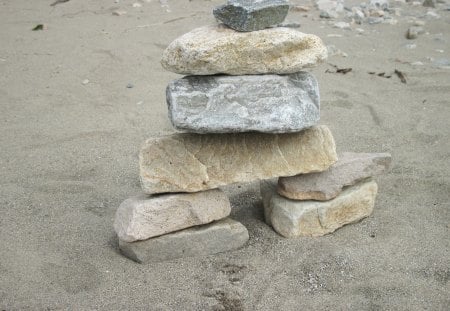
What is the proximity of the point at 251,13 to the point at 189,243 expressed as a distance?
1.39m

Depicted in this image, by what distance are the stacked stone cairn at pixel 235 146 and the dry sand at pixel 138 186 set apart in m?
0.18

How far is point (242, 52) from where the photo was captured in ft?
10.8

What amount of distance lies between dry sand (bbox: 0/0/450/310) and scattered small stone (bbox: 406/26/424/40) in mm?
113

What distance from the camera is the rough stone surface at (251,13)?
3.29 metres

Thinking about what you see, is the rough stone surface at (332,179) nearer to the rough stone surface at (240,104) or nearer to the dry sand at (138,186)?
the dry sand at (138,186)

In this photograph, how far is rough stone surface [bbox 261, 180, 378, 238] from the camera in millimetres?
3691

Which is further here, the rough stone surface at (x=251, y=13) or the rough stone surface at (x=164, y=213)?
the rough stone surface at (x=164, y=213)

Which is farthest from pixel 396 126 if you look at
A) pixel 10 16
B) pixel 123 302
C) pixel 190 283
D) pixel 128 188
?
pixel 10 16

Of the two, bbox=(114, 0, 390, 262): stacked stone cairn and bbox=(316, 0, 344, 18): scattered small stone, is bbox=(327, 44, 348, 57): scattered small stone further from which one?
bbox=(114, 0, 390, 262): stacked stone cairn

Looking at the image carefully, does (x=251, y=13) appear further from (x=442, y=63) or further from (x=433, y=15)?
(x=433, y=15)

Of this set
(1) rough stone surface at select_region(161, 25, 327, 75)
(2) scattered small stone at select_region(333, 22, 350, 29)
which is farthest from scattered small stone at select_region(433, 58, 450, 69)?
(1) rough stone surface at select_region(161, 25, 327, 75)

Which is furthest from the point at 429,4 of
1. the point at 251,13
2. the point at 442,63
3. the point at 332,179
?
the point at 251,13

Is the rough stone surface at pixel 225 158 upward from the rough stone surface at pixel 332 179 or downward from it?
upward

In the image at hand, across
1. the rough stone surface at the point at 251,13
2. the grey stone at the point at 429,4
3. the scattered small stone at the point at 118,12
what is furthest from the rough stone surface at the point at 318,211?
the grey stone at the point at 429,4
